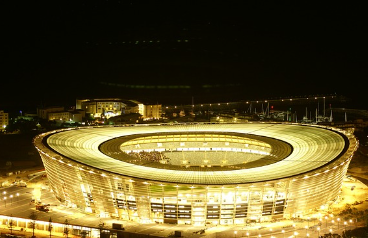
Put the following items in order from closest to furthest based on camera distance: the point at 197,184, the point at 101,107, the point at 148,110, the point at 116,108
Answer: the point at 197,184
the point at 148,110
the point at 101,107
the point at 116,108

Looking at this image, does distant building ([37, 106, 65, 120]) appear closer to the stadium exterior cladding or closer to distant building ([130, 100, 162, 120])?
distant building ([130, 100, 162, 120])

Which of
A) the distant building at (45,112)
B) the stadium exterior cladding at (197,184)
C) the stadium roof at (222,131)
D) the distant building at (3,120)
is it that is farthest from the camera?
the distant building at (45,112)

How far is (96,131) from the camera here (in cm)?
3042

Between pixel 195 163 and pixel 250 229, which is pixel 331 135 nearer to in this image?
pixel 195 163

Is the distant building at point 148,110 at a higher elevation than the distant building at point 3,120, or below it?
higher

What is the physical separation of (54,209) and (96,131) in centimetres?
840

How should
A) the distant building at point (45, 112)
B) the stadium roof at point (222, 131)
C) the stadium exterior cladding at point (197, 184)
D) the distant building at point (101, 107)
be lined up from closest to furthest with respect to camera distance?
the stadium exterior cladding at point (197, 184), the stadium roof at point (222, 131), the distant building at point (45, 112), the distant building at point (101, 107)

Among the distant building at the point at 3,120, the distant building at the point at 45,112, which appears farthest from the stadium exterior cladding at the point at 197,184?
the distant building at the point at 45,112

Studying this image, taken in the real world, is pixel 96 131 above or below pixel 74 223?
above

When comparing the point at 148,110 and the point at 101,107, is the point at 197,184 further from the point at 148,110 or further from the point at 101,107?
the point at 101,107

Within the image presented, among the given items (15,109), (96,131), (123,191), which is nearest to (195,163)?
(96,131)

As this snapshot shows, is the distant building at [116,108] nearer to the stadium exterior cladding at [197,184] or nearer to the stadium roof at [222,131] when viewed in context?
the stadium roof at [222,131]

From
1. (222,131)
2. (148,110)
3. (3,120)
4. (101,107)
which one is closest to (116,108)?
(101,107)

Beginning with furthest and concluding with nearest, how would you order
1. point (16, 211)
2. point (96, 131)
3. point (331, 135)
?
point (96, 131) < point (331, 135) < point (16, 211)
